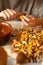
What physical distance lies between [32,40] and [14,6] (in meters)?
0.57

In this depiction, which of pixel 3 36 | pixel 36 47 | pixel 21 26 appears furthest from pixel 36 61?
pixel 21 26

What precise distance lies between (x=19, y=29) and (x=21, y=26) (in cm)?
4

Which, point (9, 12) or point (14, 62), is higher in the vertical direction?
point (9, 12)

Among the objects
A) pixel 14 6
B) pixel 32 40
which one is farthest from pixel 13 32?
pixel 14 6

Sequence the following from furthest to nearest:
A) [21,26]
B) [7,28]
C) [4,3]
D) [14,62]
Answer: [4,3] → [21,26] → [7,28] → [14,62]

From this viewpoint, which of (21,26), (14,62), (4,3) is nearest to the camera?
(14,62)

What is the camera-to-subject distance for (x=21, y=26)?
34.3 inches

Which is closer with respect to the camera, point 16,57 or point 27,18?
point 16,57

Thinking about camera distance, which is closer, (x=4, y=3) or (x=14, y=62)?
(x=14, y=62)

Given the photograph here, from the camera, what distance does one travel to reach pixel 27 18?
2.80 ft

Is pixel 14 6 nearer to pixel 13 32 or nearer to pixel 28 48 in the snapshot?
pixel 13 32

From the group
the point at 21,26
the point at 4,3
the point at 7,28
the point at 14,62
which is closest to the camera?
the point at 14,62

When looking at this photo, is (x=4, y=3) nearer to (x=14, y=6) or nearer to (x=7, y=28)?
(x=14, y=6)

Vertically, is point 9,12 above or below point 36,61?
above
